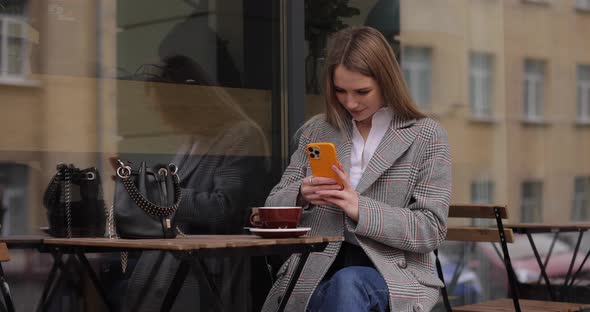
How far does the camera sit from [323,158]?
345 cm

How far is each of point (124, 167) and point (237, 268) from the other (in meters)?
1.50

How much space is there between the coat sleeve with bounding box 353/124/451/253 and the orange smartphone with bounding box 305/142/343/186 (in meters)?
0.19

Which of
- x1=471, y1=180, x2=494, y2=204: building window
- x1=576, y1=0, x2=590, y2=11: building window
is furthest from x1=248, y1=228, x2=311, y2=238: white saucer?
x1=576, y1=0, x2=590, y2=11: building window

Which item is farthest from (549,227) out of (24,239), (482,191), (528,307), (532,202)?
(24,239)

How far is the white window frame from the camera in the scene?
7.15 meters

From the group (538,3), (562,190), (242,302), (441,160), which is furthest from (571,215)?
(441,160)

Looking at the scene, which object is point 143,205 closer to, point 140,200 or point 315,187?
point 140,200

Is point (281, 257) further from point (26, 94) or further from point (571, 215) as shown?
point (571, 215)

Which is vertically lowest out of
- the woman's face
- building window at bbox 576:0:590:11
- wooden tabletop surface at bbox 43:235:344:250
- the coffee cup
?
wooden tabletop surface at bbox 43:235:344:250

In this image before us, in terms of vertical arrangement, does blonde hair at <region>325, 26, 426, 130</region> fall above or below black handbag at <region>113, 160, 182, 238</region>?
above

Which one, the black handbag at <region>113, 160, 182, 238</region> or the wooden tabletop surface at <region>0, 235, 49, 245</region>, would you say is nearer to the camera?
the black handbag at <region>113, 160, 182, 238</region>

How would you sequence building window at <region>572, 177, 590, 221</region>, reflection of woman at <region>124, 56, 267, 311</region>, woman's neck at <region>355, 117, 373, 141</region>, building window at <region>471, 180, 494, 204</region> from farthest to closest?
building window at <region>572, 177, 590, 221</region> → building window at <region>471, 180, 494, 204</region> → reflection of woman at <region>124, 56, 267, 311</region> → woman's neck at <region>355, 117, 373, 141</region>

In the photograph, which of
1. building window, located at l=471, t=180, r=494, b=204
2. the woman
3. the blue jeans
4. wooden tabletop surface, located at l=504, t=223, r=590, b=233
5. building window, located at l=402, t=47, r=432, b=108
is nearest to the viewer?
the blue jeans

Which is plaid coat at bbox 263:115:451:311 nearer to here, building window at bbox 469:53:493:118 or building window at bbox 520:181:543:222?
building window at bbox 469:53:493:118
